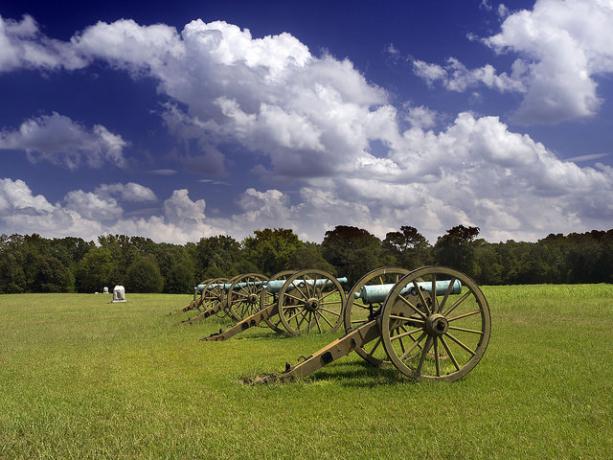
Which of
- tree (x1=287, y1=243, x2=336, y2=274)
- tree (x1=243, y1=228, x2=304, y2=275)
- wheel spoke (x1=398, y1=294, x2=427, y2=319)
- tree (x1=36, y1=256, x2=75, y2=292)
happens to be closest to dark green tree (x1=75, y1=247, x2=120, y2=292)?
tree (x1=36, y1=256, x2=75, y2=292)

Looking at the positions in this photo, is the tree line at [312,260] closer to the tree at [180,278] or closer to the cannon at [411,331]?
the tree at [180,278]

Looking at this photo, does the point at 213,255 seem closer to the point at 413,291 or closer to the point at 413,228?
the point at 413,228

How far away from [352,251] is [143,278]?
81.2 feet

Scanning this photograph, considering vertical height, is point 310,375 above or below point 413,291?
below

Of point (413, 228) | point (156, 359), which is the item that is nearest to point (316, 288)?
point (156, 359)

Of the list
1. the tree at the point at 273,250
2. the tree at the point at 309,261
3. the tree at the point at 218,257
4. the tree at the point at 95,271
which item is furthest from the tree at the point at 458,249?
the tree at the point at 95,271

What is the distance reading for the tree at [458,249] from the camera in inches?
2367

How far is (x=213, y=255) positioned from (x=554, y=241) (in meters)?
43.9

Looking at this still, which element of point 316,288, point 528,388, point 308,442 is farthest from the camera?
point 316,288

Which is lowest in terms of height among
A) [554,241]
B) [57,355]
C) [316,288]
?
[57,355]

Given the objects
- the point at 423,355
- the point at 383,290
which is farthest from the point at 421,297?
the point at 383,290

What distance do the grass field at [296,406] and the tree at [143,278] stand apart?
52.7 metres

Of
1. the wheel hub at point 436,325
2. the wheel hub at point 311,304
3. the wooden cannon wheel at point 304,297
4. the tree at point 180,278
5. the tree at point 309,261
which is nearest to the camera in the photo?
the wheel hub at point 436,325

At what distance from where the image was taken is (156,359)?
11.5 metres
